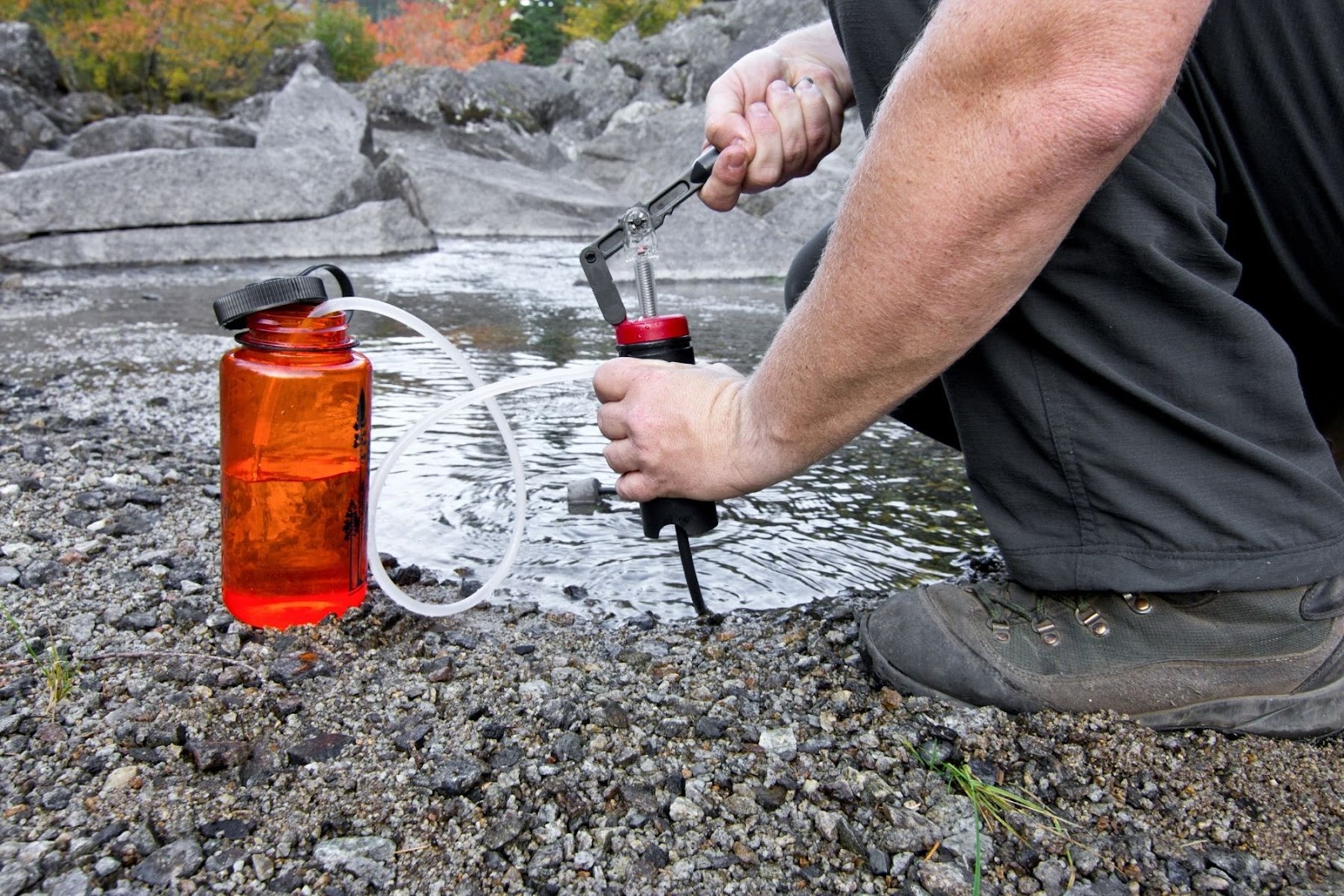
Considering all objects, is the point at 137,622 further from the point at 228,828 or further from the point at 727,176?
the point at 727,176

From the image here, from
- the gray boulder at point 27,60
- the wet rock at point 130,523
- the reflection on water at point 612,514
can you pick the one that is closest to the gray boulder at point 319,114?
the gray boulder at point 27,60

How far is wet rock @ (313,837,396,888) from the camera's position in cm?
107

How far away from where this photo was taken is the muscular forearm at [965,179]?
3.25ft

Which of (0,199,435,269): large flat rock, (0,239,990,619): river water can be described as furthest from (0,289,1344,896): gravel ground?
(0,199,435,269): large flat rock

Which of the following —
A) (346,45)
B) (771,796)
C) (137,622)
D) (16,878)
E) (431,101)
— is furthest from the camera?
(346,45)

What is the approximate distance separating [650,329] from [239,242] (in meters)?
6.17

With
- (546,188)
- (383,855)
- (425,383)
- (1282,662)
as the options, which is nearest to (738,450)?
(383,855)

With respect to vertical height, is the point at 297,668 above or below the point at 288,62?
below

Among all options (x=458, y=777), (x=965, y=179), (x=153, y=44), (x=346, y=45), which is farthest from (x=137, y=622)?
(x=346, y=45)

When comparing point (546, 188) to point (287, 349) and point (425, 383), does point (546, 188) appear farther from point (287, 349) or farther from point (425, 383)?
point (287, 349)

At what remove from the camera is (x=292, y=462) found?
1554 millimetres

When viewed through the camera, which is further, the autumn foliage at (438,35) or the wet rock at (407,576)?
the autumn foliage at (438,35)

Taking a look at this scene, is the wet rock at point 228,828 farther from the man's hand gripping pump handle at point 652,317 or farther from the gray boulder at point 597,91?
the gray boulder at point 597,91

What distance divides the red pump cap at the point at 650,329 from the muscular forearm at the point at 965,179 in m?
0.32
